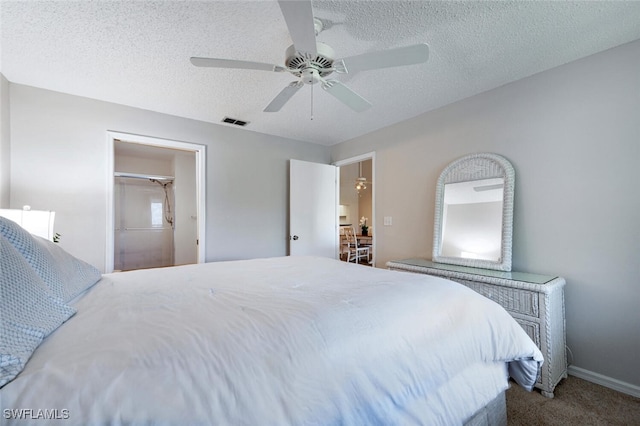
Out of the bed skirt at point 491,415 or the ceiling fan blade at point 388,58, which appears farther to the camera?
the ceiling fan blade at point 388,58

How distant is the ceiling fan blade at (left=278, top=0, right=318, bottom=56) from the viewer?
3.64 ft

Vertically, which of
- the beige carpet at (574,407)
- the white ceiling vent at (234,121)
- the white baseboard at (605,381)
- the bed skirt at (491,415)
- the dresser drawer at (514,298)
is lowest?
the beige carpet at (574,407)

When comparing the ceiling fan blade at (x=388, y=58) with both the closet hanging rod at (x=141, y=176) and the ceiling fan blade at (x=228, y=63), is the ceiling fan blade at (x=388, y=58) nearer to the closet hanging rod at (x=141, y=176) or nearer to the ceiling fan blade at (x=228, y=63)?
the ceiling fan blade at (x=228, y=63)

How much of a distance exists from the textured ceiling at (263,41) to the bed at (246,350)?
1.43 metres

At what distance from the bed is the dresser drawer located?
0.68 meters

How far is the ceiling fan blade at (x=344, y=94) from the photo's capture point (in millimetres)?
1768

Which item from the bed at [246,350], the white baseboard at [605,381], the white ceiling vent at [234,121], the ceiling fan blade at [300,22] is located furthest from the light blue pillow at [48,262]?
the white baseboard at [605,381]

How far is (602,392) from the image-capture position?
5.95 ft

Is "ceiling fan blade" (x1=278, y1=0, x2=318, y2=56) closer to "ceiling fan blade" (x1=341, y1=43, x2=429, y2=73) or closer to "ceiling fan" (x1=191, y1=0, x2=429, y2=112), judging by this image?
"ceiling fan" (x1=191, y1=0, x2=429, y2=112)

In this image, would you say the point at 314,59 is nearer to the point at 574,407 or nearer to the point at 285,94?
the point at 285,94

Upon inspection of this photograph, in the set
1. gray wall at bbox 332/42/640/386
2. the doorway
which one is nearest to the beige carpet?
gray wall at bbox 332/42/640/386

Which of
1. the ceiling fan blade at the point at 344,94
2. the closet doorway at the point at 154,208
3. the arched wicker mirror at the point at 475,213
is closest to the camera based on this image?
the ceiling fan blade at the point at 344,94

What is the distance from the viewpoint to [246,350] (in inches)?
29.5

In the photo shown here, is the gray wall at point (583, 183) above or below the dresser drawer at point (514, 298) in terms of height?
above
